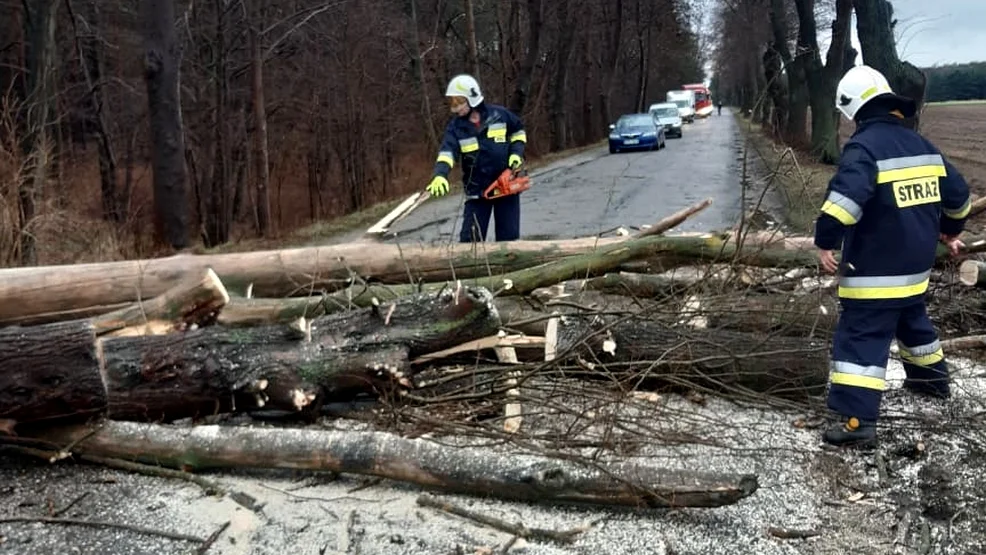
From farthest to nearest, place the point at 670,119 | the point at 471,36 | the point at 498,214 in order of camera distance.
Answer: the point at 670,119 < the point at 471,36 < the point at 498,214

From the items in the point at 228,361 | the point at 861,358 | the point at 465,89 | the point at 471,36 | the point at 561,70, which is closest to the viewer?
the point at 861,358

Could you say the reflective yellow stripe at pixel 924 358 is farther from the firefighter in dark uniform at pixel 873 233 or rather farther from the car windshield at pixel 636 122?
the car windshield at pixel 636 122

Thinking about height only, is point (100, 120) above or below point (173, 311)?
above

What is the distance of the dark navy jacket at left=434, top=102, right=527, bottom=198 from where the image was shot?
22.0 feet

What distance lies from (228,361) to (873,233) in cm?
289

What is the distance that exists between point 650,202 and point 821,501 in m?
10.3

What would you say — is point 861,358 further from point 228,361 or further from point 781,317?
point 228,361

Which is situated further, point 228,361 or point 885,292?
point 228,361

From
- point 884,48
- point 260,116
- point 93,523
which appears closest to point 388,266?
point 93,523

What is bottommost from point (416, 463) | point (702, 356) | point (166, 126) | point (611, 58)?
point (416, 463)

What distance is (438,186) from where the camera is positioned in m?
6.35

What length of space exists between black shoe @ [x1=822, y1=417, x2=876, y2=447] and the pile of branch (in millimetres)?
513

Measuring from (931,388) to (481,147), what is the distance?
144 inches

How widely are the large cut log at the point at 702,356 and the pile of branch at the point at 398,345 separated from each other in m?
0.01
